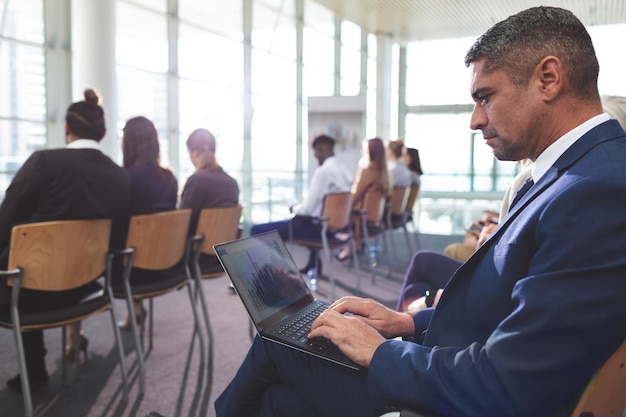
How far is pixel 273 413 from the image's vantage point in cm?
117

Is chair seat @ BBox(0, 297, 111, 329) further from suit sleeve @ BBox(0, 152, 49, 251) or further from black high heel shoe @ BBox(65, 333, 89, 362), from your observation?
black high heel shoe @ BBox(65, 333, 89, 362)

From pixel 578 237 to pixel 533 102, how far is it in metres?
0.28

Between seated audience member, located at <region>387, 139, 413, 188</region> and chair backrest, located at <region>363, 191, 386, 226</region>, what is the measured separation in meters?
1.13

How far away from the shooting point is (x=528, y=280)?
2.56 ft

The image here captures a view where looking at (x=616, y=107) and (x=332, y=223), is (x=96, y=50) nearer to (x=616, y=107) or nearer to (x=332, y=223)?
(x=332, y=223)

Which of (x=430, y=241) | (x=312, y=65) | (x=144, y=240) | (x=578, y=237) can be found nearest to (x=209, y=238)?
(x=144, y=240)

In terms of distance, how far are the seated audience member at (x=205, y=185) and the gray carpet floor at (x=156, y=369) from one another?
1.58 ft

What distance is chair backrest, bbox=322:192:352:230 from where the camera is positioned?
4.18 metres

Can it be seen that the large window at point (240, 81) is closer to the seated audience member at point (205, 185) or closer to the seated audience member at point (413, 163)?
the seated audience member at point (205, 185)

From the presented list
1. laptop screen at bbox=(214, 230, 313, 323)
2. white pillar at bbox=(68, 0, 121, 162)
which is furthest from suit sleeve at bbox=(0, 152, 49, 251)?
white pillar at bbox=(68, 0, 121, 162)

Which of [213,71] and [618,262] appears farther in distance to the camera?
[213,71]

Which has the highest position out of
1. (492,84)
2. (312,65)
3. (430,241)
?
(312,65)

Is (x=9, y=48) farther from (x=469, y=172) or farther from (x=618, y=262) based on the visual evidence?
(x=469, y=172)

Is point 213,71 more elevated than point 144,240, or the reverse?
point 213,71
